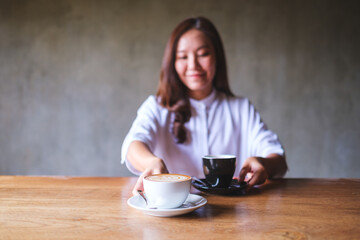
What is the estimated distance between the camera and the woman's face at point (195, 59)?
1.35 metres

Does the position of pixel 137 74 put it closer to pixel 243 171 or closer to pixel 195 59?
pixel 195 59

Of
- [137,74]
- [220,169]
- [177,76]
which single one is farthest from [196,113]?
[137,74]

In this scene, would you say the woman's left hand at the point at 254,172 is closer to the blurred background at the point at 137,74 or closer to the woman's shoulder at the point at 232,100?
the woman's shoulder at the point at 232,100

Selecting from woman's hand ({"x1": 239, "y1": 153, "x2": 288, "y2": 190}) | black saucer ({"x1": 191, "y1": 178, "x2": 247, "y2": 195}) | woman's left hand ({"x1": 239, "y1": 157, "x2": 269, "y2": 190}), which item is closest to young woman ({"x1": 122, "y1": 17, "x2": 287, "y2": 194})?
woman's hand ({"x1": 239, "y1": 153, "x2": 288, "y2": 190})

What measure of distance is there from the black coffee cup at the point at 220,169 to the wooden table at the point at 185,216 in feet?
0.19

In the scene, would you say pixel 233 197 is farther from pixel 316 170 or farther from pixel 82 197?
pixel 316 170

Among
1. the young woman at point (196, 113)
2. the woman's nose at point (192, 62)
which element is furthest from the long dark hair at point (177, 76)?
the woman's nose at point (192, 62)

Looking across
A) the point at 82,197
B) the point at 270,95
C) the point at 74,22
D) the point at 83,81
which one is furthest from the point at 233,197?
the point at 74,22

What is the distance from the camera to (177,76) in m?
1.46

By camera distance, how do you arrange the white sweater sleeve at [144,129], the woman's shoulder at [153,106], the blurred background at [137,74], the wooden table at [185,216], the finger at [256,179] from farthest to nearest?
the blurred background at [137,74]
the woman's shoulder at [153,106]
the white sweater sleeve at [144,129]
the finger at [256,179]
the wooden table at [185,216]

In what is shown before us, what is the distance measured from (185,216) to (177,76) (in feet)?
3.13

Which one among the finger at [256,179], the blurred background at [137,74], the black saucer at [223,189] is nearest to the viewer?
the black saucer at [223,189]

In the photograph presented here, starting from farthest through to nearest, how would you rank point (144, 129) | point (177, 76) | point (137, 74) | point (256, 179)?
1. point (137, 74)
2. point (177, 76)
3. point (144, 129)
4. point (256, 179)

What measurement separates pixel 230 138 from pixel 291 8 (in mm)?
1968
